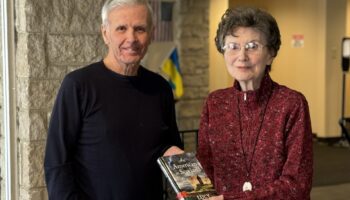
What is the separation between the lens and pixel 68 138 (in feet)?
5.71

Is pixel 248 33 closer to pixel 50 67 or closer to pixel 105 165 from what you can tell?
pixel 105 165

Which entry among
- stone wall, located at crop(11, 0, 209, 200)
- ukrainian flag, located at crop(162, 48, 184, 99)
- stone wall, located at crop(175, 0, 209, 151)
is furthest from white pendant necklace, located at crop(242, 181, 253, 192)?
stone wall, located at crop(175, 0, 209, 151)

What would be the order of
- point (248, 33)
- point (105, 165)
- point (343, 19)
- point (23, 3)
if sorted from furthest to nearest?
point (343, 19), point (23, 3), point (105, 165), point (248, 33)

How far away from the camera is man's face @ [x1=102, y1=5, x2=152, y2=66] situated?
176cm

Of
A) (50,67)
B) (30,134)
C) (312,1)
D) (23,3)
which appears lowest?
(30,134)

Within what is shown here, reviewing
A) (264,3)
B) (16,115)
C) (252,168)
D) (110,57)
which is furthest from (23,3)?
(264,3)

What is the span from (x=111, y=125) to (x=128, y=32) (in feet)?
1.09

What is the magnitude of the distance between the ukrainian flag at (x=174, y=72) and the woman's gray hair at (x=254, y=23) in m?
4.62

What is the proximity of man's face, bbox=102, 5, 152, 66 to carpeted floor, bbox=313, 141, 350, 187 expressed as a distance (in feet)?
15.4

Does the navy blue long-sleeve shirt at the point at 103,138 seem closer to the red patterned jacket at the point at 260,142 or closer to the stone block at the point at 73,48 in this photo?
the red patterned jacket at the point at 260,142

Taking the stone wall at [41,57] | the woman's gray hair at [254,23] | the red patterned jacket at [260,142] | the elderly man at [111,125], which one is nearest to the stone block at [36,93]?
the stone wall at [41,57]

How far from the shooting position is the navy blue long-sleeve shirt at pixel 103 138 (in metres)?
1.73

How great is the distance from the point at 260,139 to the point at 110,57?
0.62 metres

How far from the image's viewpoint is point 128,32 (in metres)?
1.76
